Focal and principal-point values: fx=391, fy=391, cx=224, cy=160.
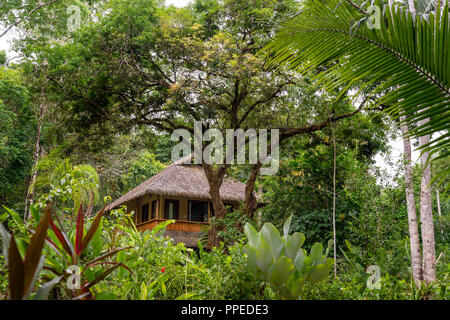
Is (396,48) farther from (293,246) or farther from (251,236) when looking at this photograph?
(251,236)

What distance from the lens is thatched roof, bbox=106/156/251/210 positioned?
13.9m

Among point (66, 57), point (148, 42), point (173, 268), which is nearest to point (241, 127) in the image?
point (148, 42)

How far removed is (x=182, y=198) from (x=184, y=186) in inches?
38.9

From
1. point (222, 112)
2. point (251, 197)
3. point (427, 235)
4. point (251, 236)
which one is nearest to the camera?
point (251, 236)

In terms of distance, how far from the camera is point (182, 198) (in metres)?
15.3

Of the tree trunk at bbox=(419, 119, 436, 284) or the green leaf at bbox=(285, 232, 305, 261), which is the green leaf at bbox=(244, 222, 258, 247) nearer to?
the green leaf at bbox=(285, 232, 305, 261)

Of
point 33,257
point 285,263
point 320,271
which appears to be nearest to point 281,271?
point 285,263

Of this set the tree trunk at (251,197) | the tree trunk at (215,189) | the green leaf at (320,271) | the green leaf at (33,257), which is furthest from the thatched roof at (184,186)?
the green leaf at (33,257)

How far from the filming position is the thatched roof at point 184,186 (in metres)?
13.9

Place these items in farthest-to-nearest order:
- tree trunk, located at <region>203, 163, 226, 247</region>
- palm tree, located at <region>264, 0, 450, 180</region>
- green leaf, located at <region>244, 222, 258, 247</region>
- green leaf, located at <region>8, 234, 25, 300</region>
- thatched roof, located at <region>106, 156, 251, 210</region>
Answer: thatched roof, located at <region>106, 156, 251, 210</region> → tree trunk, located at <region>203, 163, 226, 247</region> → green leaf, located at <region>244, 222, 258, 247</region> → palm tree, located at <region>264, 0, 450, 180</region> → green leaf, located at <region>8, 234, 25, 300</region>

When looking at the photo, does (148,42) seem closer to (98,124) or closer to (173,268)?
(98,124)

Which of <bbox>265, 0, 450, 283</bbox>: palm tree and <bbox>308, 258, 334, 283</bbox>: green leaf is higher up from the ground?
<bbox>265, 0, 450, 283</bbox>: palm tree

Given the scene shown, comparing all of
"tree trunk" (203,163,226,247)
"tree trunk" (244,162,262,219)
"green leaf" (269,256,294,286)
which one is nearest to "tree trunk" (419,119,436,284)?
"green leaf" (269,256,294,286)
